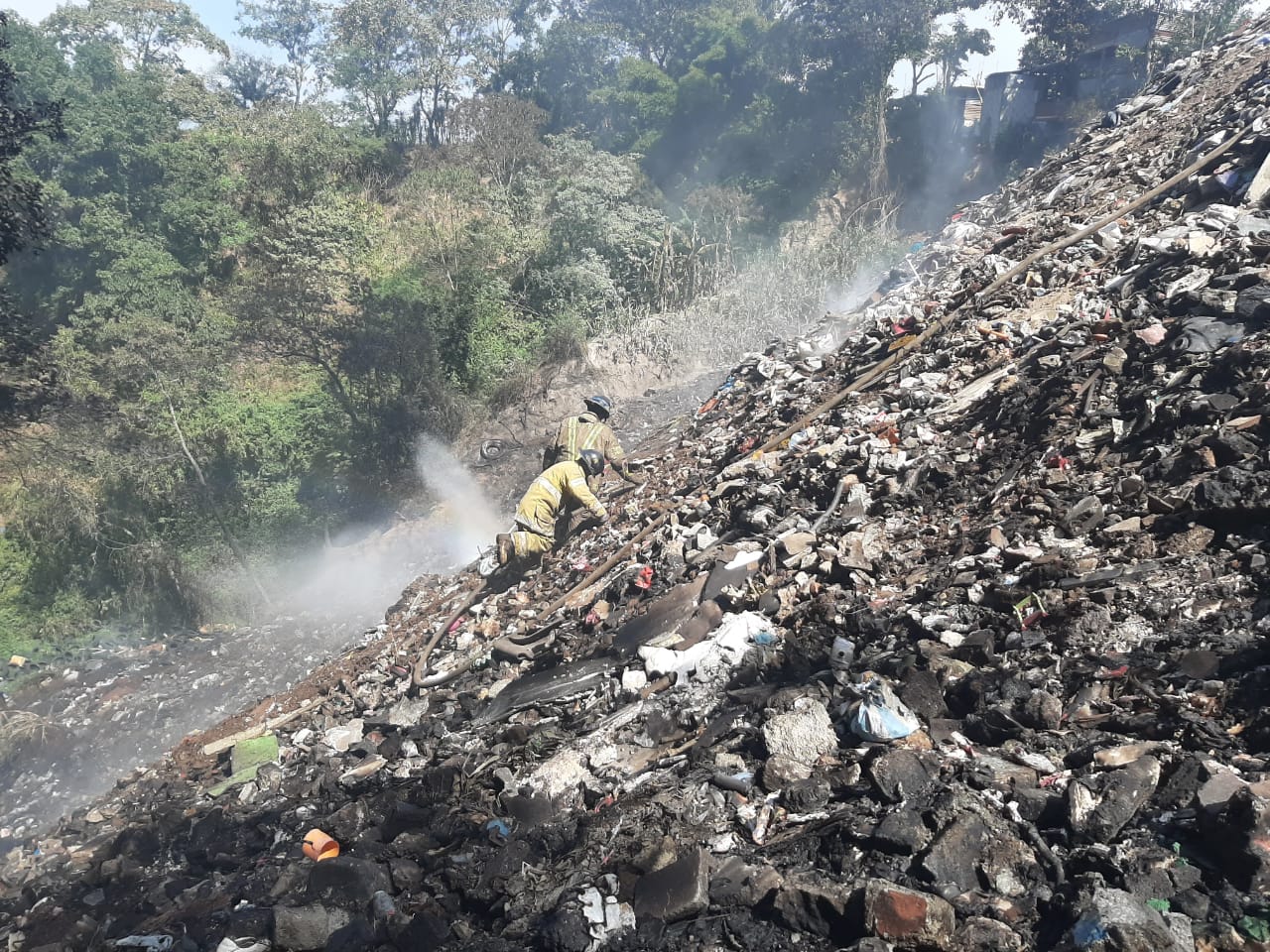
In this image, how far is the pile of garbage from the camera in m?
2.63

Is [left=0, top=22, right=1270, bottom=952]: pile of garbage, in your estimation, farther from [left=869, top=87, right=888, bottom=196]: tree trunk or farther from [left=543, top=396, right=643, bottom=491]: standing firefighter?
[left=869, top=87, right=888, bottom=196]: tree trunk

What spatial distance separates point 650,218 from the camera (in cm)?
1762

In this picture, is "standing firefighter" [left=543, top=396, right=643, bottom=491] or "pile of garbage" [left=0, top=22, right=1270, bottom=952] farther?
"standing firefighter" [left=543, top=396, right=643, bottom=491]

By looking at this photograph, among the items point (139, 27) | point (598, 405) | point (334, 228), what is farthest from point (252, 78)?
point (598, 405)

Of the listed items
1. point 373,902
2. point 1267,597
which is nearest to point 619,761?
point 373,902

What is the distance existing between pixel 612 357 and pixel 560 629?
9908 mm

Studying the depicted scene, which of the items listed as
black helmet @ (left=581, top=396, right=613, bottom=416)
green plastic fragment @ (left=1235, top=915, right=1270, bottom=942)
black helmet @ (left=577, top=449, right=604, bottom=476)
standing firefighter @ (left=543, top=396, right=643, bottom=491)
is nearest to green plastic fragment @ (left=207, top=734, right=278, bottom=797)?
standing firefighter @ (left=543, top=396, right=643, bottom=491)

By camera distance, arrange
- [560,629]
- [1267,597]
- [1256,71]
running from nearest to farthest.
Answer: [1267,597] → [560,629] → [1256,71]

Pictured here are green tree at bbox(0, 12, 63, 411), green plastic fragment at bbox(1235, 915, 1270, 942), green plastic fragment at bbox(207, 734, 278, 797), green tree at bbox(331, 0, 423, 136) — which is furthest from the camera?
green tree at bbox(331, 0, 423, 136)

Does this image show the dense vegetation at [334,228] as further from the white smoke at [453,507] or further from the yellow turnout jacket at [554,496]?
the yellow turnout jacket at [554,496]

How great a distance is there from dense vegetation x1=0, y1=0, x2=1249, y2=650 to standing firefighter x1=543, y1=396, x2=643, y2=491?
246 inches

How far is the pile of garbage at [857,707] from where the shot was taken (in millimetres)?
2629

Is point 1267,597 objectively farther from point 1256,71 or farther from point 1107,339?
point 1256,71

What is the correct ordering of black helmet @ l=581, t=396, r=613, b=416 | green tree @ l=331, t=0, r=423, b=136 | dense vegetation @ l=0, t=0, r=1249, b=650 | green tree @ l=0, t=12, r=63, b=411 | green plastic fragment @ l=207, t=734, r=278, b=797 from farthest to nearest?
green tree @ l=331, t=0, r=423, b=136
dense vegetation @ l=0, t=0, r=1249, b=650
green tree @ l=0, t=12, r=63, b=411
black helmet @ l=581, t=396, r=613, b=416
green plastic fragment @ l=207, t=734, r=278, b=797
